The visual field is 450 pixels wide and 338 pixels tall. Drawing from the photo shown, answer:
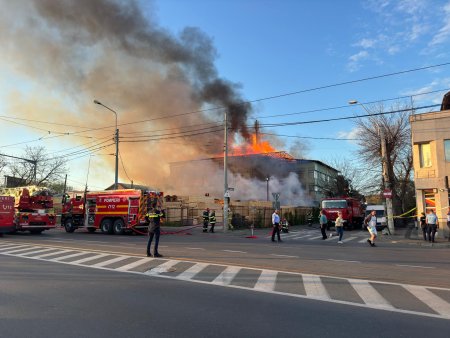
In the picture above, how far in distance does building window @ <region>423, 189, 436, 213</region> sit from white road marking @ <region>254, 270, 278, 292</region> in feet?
53.6

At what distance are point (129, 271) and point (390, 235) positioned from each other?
58.1 ft

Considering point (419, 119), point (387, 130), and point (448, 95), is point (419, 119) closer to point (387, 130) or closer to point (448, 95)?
point (448, 95)

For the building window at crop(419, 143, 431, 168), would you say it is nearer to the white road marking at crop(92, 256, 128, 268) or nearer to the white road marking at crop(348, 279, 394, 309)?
the white road marking at crop(348, 279, 394, 309)

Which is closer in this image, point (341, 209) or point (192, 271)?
point (192, 271)

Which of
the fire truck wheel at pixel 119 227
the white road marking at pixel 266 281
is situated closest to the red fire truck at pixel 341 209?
the fire truck wheel at pixel 119 227

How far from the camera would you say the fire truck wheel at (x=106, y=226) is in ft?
76.1

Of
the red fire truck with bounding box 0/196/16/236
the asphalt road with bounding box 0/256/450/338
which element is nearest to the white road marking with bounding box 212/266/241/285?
the asphalt road with bounding box 0/256/450/338

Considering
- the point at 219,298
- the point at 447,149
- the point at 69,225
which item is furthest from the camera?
the point at 69,225

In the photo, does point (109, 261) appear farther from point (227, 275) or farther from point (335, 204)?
point (335, 204)

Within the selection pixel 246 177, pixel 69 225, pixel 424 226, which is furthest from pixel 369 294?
pixel 246 177

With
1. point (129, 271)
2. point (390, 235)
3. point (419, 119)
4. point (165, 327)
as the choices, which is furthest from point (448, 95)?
point (165, 327)

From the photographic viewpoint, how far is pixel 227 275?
8383mm

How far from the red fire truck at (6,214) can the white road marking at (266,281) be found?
632 inches

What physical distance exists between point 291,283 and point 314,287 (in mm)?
518
